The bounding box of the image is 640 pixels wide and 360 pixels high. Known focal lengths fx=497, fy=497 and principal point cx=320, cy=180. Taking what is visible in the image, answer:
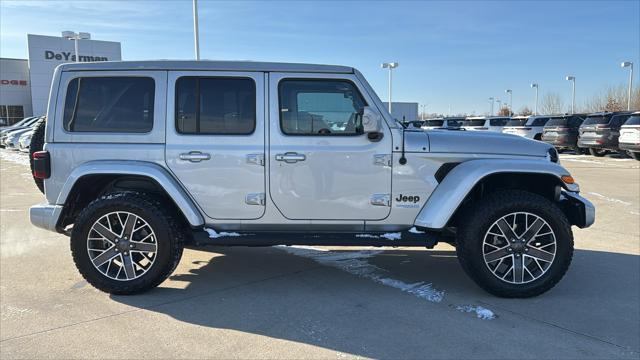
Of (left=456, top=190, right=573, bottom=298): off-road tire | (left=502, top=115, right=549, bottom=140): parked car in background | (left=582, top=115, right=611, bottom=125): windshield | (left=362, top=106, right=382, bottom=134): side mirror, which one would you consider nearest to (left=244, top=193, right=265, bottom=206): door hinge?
(left=362, top=106, right=382, bottom=134): side mirror

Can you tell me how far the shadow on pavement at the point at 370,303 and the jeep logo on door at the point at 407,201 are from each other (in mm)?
801

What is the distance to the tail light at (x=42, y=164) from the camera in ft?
14.7

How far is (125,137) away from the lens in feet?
14.7

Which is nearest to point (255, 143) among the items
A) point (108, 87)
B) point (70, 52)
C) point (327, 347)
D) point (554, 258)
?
point (108, 87)

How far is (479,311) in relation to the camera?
4.09m

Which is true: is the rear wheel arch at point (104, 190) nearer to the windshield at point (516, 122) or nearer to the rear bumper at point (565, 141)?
the rear bumper at point (565, 141)

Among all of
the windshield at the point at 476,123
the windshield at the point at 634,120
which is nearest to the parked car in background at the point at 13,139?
the windshield at the point at 476,123

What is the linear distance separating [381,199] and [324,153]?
661 millimetres

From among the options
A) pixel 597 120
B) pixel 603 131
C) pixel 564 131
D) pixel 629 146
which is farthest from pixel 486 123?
pixel 629 146

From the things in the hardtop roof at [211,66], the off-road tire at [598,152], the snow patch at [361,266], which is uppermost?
the hardtop roof at [211,66]

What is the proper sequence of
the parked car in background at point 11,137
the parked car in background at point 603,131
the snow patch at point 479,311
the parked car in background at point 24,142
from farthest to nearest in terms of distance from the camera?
the parked car in background at point 11,137 < the parked car in background at point 24,142 < the parked car in background at point 603,131 < the snow patch at point 479,311

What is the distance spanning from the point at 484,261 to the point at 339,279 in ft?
4.58

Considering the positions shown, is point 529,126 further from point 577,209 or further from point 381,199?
point 381,199

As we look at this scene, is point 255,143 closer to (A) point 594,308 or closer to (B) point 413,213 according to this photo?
(B) point 413,213
